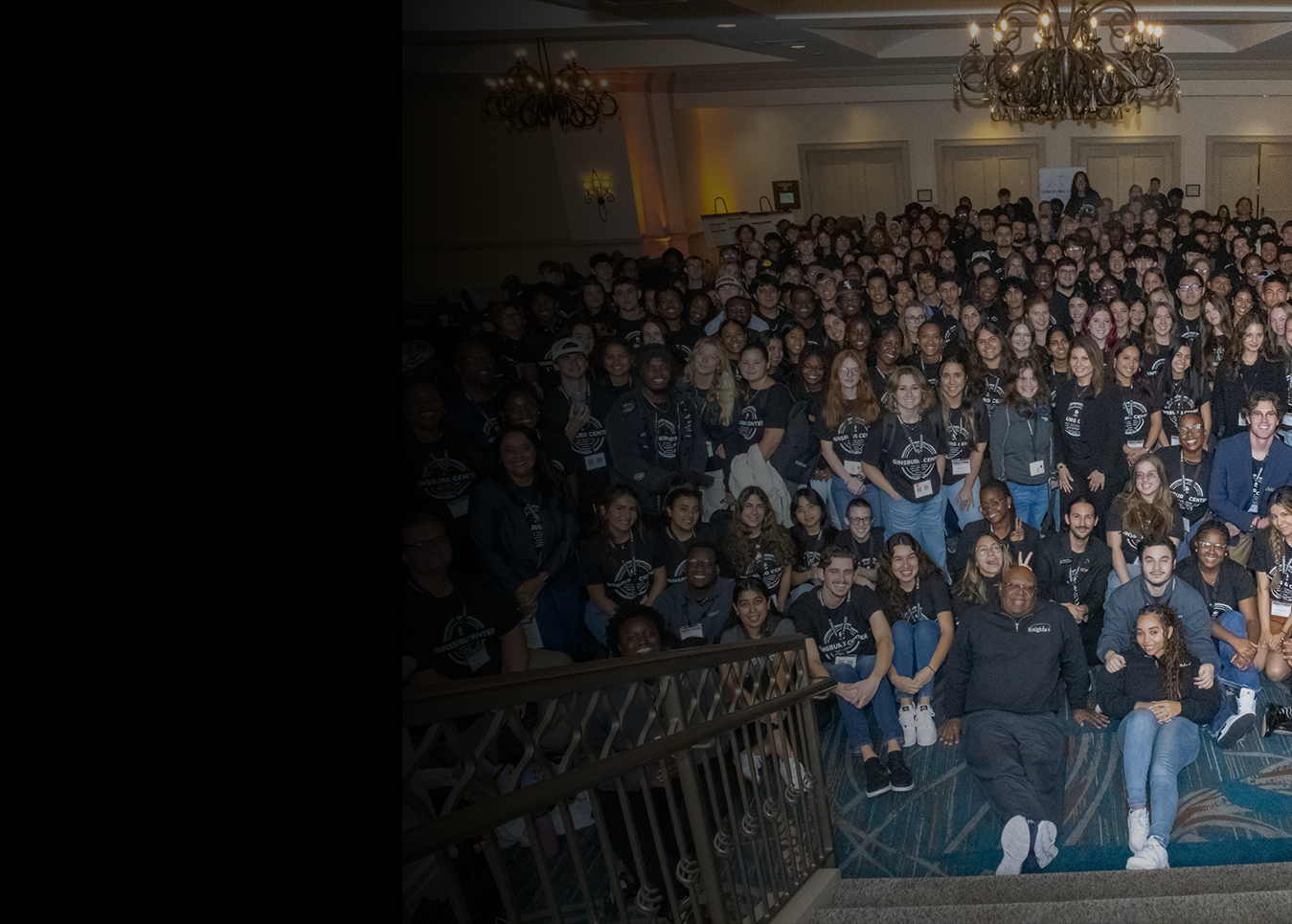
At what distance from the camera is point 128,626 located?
0.69 metres

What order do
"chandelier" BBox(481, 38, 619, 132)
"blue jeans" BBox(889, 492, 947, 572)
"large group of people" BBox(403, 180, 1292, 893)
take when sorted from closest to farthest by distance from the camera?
"large group of people" BBox(403, 180, 1292, 893), "blue jeans" BBox(889, 492, 947, 572), "chandelier" BBox(481, 38, 619, 132)

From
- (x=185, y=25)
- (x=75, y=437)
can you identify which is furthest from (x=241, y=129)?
(x=75, y=437)

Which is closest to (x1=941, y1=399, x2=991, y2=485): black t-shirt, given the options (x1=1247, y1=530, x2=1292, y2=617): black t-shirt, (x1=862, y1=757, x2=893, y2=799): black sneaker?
(x1=1247, y1=530, x2=1292, y2=617): black t-shirt

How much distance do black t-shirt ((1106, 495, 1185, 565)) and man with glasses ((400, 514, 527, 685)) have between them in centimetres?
320

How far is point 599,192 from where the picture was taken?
8.85 m

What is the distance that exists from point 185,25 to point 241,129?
0.09 meters

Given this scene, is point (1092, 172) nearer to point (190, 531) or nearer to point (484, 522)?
point (484, 522)

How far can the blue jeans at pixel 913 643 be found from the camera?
4633 millimetres

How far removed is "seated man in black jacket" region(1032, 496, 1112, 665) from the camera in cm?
479

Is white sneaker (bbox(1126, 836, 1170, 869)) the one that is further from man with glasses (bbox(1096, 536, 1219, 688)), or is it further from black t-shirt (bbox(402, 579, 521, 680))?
black t-shirt (bbox(402, 579, 521, 680))

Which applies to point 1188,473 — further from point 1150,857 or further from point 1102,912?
point 1102,912

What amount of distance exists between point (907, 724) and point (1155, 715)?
1112 mm

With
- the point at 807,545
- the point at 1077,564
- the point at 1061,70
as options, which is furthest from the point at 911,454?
the point at 1061,70

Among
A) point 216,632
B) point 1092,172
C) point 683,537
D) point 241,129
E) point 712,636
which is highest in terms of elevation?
point 1092,172
